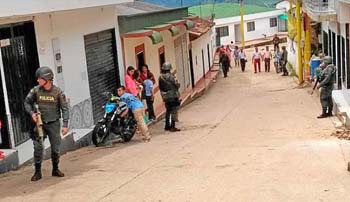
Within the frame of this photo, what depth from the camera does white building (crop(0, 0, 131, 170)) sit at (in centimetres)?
1101

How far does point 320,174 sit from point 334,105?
903cm

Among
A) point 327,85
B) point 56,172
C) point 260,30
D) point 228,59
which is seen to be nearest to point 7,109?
point 56,172

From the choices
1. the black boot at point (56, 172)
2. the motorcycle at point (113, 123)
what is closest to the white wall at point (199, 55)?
the motorcycle at point (113, 123)

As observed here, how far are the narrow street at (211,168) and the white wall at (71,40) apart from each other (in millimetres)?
1977

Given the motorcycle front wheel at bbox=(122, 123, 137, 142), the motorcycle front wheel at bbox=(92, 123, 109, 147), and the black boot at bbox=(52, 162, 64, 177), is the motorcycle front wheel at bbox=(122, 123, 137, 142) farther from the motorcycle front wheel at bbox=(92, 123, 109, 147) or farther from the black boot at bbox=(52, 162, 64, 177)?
the black boot at bbox=(52, 162, 64, 177)

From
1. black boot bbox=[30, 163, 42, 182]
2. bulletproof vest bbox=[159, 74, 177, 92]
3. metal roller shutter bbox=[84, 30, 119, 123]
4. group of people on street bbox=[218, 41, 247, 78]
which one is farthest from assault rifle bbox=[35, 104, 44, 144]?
group of people on street bbox=[218, 41, 247, 78]

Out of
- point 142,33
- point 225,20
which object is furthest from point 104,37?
point 225,20

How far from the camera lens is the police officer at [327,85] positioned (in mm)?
15750

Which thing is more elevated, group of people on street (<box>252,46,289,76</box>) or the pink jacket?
the pink jacket

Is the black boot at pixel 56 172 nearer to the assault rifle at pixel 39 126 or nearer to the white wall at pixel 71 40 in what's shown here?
the assault rifle at pixel 39 126

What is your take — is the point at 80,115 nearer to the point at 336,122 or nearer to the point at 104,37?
the point at 104,37

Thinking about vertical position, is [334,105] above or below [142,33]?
below

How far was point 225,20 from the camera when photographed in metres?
59.9

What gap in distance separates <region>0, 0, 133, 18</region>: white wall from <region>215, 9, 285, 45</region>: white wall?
47375mm
